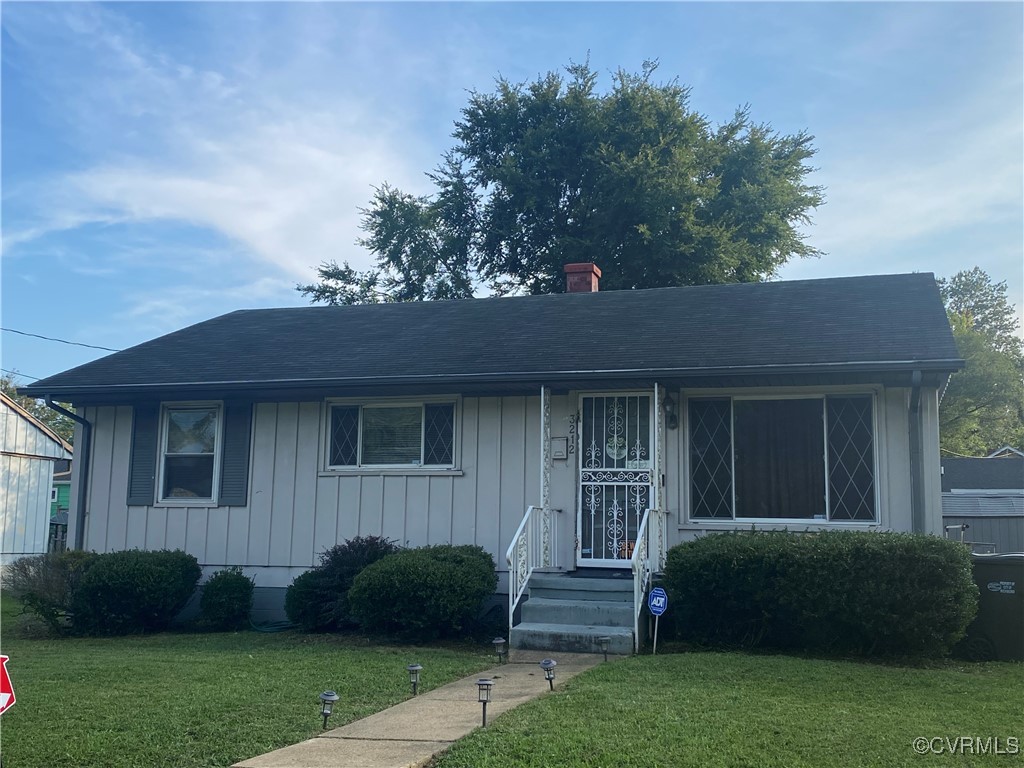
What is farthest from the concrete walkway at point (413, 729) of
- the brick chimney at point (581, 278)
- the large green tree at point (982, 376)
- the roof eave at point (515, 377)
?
the large green tree at point (982, 376)

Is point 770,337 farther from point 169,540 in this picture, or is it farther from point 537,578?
point 169,540

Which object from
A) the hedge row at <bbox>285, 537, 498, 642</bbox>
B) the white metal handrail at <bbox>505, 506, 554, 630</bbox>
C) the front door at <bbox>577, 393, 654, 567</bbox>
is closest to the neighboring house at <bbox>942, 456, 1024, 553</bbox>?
the front door at <bbox>577, 393, 654, 567</bbox>

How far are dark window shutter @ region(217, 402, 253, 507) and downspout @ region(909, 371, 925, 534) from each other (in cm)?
812

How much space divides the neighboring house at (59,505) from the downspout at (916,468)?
21746 mm

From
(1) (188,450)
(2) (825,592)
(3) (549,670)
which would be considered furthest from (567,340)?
(3) (549,670)

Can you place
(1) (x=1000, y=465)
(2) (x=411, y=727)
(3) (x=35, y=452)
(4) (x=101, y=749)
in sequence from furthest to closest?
(1) (x=1000, y=465) → (3) (x=35, y=452) → (2) (x=411, y=727) → (4) (x=101, y=749)

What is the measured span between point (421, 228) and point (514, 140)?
167 inches

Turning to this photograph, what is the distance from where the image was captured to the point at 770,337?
11.6 m

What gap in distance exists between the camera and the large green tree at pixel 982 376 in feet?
118

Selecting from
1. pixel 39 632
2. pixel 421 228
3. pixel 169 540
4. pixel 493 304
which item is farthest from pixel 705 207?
pixel 39 632

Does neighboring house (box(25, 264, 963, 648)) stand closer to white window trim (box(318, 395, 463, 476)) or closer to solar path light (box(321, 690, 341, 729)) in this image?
white window trim (box(318, 395, 463, 476))

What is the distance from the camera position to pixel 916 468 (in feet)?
34.1

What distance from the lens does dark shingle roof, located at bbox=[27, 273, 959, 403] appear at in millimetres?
11000

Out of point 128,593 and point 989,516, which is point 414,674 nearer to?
point 128,593
